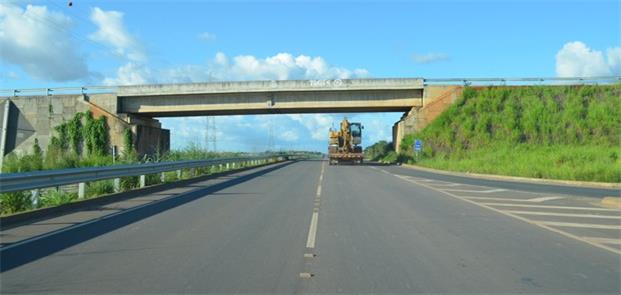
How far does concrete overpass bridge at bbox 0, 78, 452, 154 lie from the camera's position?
48.3 m

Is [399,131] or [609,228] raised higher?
[399,131]

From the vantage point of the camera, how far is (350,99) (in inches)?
1937

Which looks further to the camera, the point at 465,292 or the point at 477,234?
the point at 477,234

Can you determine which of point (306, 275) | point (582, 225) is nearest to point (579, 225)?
point (582, 225)

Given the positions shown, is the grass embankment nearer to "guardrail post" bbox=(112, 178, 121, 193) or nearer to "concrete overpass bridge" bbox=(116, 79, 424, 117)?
"concrete overpass bridge" bbox=(116, 79, 424, 117)

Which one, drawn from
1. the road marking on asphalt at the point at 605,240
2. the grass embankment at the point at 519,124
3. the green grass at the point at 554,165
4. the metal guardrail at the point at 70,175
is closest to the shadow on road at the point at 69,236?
the metal guardrail at the point at 70,175

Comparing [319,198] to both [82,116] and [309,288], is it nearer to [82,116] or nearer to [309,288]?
[309,288]

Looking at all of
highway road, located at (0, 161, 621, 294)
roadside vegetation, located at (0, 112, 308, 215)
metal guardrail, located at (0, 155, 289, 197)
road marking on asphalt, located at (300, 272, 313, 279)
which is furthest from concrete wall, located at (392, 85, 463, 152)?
road marking on asphalt, located at (300, 272, 313, 279)

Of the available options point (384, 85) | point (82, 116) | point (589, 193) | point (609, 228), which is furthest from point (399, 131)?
point (609, 228)

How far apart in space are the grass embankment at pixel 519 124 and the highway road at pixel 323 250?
27.5 metres

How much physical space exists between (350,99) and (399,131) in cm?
829

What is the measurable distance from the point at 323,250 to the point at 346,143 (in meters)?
40.7

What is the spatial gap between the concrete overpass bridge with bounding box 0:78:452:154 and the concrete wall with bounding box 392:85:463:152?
0.60 feet

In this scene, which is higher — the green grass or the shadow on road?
the green grass
